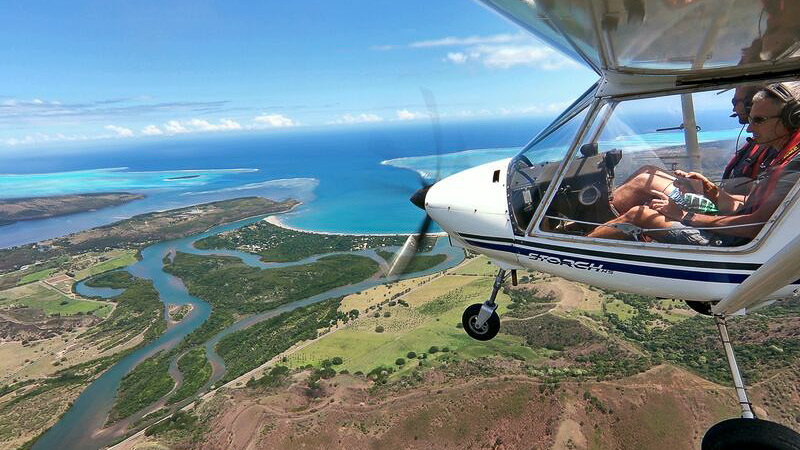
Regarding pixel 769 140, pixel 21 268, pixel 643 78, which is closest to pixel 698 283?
pixel 769 140

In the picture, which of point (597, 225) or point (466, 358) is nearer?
point (597, 225)

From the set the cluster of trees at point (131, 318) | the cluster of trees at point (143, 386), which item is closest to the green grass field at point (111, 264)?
the cluster of trees at point (131, 318)

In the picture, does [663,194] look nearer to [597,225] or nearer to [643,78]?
[597,225]

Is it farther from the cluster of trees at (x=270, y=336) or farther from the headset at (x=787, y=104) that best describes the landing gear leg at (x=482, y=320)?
the cluster of trees at (x=270, y=336)

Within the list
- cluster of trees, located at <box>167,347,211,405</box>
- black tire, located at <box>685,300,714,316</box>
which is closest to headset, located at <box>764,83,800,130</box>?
black tire, located at <box>685,300,714,316</box>

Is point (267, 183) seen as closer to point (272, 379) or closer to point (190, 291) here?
point (190, 291)

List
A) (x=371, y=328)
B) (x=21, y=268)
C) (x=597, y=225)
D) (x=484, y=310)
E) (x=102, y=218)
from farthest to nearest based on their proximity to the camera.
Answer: (x=102, y=218) < (x=21, y=268) < (x=371, y=328) < (x=484, y=310) < (x=597, y=225)

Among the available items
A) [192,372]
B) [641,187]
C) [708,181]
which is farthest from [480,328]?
[192,372]
